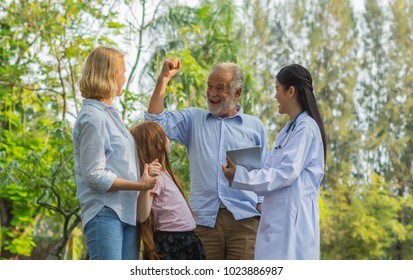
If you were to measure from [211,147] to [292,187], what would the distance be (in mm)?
650

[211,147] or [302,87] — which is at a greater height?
[302,87]

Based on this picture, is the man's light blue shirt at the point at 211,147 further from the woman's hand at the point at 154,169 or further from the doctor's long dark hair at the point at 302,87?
the woman's hand at the point at 154,169

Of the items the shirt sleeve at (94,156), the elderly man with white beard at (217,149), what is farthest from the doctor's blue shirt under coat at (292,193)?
the shirt sleeve at (94,156)

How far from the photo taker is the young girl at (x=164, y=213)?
297 cm

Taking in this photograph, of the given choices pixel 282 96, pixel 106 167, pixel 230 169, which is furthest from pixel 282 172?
pixel 106 167

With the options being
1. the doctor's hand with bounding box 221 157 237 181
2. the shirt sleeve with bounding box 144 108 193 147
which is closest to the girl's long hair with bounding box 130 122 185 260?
the doctor's hand with bounding box 221 157 237 181

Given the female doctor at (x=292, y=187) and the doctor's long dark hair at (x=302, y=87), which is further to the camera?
the doctor's long dark hair at (x=302, y=87)

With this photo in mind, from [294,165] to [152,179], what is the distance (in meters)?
0.53

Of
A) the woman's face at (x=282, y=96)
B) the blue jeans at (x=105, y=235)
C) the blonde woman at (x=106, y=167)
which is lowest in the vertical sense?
the blue jeans at (x=105, y=235)

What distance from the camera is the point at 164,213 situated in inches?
119

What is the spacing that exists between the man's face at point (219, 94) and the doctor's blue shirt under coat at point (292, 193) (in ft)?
1.88

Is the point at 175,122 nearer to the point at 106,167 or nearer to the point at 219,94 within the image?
the point at 219,94

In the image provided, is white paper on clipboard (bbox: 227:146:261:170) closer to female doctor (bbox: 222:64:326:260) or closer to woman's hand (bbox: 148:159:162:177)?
female doctor (bbox: 222:64:326:260)

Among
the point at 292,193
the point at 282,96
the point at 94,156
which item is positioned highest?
the point at 282,96
